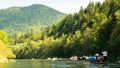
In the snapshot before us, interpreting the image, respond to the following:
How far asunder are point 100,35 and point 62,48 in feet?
307

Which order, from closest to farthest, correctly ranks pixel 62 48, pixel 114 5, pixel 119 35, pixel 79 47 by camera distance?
1. pixel 119 35
2. pixel 114 5
3. pixel 79 47
4. pixel 62 48

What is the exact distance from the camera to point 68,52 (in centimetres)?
16875

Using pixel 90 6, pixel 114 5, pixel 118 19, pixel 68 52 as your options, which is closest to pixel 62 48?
pixel 68 52

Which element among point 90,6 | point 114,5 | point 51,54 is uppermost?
point 90,6

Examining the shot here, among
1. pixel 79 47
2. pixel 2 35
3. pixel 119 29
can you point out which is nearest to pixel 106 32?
pixel 119 29

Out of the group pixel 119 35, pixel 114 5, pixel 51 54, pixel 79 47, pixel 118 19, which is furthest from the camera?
pixel 51 54

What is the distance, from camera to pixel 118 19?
7875 centimetres

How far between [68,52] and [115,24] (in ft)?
281

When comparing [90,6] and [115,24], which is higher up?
[90,6]

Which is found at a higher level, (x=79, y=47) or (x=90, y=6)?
(x=90, y=6)

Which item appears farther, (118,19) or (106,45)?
(106,45)

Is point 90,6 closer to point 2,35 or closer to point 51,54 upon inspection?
point 51,54

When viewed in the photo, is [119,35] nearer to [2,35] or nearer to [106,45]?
[106,45]

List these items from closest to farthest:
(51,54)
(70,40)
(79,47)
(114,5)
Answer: (114,5) → (79,47) → (70,40) → (51,54)
